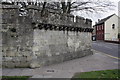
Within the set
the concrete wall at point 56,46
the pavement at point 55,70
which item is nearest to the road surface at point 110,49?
the concrete wall at point 56,46

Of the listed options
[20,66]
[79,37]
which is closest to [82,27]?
[79,37]

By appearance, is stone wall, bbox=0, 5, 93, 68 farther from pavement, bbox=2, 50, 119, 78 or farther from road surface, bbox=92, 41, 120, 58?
road surface, bbox=92, 41, 120, 58

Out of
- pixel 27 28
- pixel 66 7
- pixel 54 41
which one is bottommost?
pixel 54 41

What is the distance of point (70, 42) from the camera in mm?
11672

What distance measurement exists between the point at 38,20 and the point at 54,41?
87.4 inches

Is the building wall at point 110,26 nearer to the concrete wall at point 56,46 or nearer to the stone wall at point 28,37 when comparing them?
the concrete wall at point 56,46

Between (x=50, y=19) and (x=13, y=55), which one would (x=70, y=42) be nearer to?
(x=50, y=19)

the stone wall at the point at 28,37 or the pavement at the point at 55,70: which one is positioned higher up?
the stone wall at the point at 28,37

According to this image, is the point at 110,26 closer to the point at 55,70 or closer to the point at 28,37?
the point at 28,37

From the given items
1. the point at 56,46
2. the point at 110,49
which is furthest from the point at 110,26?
the point at 56,46

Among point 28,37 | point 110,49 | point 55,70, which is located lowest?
point 110,49

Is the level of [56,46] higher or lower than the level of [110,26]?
lower

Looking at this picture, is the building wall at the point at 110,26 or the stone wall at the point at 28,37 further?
the building wall at the point at 110,26

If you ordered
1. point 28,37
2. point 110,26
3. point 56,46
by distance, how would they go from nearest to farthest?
point 28,37 < point 56,46 < point 110,26
